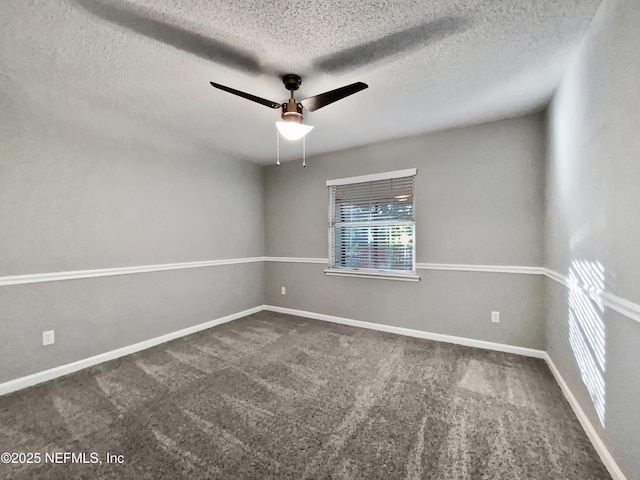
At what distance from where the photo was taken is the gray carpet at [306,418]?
4.59ft

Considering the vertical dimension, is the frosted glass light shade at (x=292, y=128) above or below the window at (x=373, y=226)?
above

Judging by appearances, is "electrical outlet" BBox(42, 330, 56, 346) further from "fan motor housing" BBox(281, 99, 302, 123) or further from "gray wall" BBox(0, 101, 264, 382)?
"fan motor housing" BBox(281, 99, 302, 123)

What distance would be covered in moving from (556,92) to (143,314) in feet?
14.8

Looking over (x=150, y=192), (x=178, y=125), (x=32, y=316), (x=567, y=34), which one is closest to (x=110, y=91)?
(x=178, y=125)

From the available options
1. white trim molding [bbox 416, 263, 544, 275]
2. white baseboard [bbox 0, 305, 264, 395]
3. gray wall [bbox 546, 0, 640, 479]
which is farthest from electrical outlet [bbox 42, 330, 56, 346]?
gray wall [bbox 546, 0, 640, 479]

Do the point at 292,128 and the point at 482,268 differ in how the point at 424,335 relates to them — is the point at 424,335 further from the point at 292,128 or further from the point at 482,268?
the point at 292,128

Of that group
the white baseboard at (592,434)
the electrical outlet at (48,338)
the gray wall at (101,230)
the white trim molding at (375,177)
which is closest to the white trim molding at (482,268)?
the white baseboard at (592,434)

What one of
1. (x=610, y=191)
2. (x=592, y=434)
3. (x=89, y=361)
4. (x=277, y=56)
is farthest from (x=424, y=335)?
(x=89, y=361)

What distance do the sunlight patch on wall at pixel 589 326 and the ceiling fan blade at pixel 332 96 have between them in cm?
170

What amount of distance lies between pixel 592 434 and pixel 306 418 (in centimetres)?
171

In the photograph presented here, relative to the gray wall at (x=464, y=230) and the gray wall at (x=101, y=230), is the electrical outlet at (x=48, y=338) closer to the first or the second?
the gray wall at (x=101, y=230)

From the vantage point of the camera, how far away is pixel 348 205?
3.76 m

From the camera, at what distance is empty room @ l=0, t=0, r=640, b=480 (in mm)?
1413

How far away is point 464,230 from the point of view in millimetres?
2984
